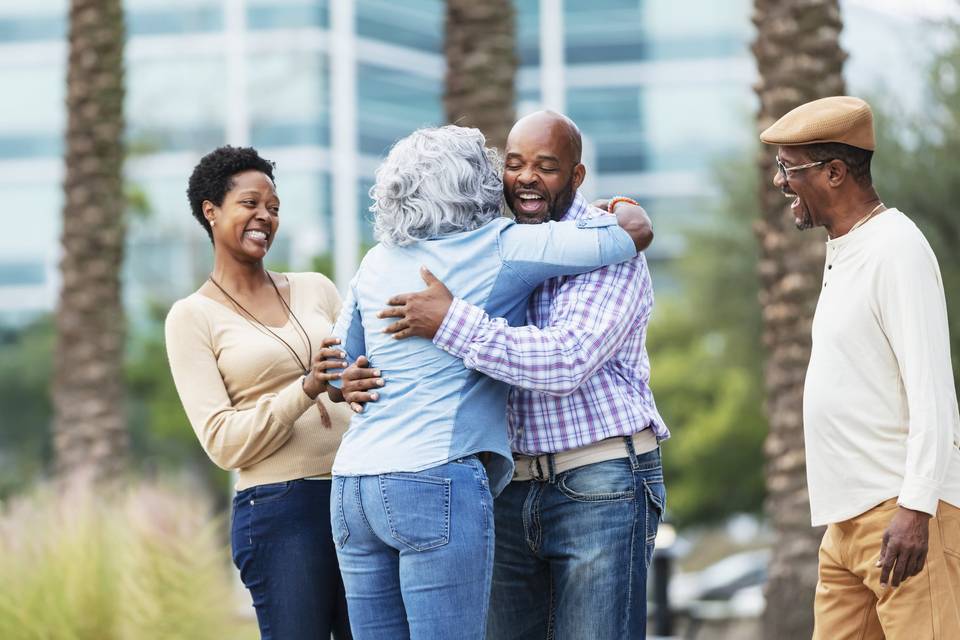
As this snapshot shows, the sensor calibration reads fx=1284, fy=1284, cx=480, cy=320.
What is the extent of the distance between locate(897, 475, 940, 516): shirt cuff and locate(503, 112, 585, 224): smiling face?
1204 mm

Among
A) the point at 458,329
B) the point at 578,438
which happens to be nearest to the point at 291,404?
the point at 458,329

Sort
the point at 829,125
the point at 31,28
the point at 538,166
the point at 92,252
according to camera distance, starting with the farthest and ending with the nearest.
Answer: the point at 31,28 → the point at 92,252 → the point at 538,166 → the point at 829,125

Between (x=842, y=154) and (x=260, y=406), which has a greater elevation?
(x=842, y=154)

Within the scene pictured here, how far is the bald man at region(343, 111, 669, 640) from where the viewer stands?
3461mm

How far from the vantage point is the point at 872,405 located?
3.42 meters

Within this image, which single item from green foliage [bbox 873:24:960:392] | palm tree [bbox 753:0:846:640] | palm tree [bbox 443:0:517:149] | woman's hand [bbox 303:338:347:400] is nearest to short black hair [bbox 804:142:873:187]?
woman's hand [bbox 303:338:347:400]

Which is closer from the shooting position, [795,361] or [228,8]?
[795,361]

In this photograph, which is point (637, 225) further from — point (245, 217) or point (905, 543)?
point (245, 217)

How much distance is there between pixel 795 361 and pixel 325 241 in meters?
44.8

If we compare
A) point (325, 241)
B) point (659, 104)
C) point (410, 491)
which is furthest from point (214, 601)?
point (659, 104)

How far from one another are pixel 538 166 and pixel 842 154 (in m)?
0.83

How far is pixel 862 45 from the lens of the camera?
52.0 metres

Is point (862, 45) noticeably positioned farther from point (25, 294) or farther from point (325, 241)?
point (25, 294)

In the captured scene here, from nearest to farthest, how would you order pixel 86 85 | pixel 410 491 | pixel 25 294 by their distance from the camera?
pixel 410 491
pixel 86 85
pixel 25 294
